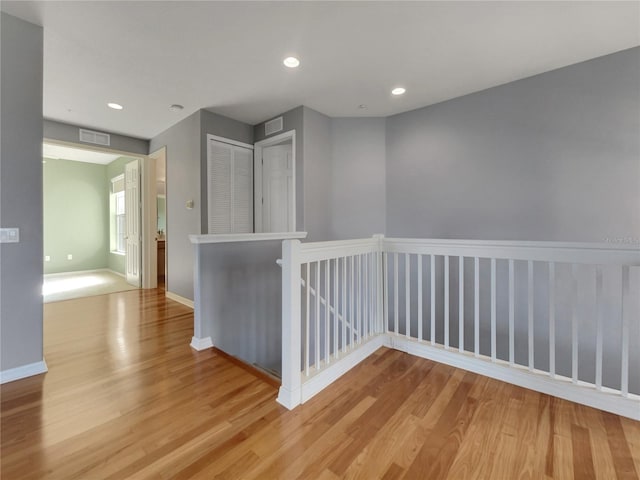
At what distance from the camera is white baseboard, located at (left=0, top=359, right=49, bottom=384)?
1902 mm

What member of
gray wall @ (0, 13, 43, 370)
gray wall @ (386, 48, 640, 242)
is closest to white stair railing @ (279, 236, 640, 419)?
gray wall @ (386, 48, 640, 242)

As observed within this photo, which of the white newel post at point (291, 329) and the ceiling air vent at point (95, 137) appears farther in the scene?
the ceiling air vent at point (95, 137)

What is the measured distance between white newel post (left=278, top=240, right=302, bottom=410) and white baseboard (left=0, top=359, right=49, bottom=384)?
72.5 inches

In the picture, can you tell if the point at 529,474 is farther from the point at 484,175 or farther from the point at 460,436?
the point at 484,175

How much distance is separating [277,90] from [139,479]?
11.0ft

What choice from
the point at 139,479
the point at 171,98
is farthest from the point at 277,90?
the point at 139,479

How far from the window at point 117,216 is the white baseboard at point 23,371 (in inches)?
188

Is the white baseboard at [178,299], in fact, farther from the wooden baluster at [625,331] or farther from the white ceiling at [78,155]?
the wooden baluster at [625,331]

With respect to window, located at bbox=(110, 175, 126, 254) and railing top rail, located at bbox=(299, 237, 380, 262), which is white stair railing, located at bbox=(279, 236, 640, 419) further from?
window, located at bbox=(110, 175, 126, 254)

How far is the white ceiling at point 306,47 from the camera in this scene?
1.95 m

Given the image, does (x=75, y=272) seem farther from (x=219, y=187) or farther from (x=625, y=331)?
(x=625, y=331)

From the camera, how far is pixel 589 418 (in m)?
1.53

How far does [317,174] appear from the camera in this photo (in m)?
3.72

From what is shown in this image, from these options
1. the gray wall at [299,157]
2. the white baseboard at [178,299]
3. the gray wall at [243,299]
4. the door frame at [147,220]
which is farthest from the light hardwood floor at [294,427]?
the door frame at [147,220]
